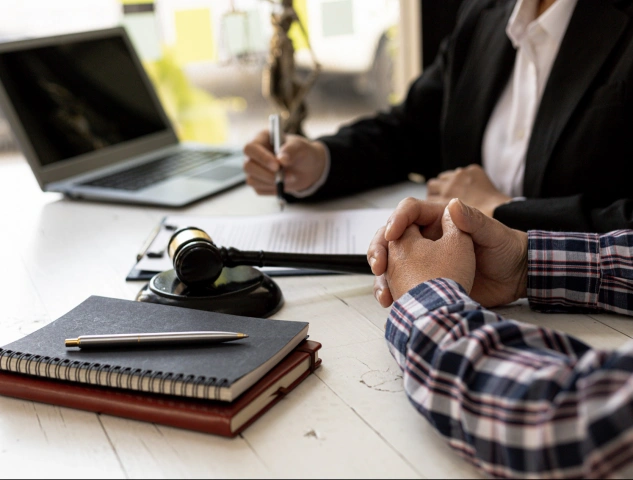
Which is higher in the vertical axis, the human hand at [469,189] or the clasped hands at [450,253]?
the clasped hands at [450,253]

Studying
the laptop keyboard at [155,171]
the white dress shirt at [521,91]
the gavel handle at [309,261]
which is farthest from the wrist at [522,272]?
the laptop keyboard at [155,171]

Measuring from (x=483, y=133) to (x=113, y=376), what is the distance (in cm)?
99

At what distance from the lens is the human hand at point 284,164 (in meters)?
1.39

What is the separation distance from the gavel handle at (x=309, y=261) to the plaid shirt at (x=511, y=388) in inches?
9.8

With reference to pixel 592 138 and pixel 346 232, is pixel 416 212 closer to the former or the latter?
pixel 346 232

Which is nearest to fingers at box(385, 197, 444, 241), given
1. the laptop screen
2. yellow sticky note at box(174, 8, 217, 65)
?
the laptop screen

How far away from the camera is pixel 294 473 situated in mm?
626

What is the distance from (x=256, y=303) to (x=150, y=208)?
643mm

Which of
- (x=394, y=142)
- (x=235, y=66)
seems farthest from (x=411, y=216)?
(x=235, y=66)

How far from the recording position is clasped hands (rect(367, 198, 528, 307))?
87 centimetres

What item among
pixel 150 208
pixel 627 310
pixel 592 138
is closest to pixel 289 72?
pixel 150 208

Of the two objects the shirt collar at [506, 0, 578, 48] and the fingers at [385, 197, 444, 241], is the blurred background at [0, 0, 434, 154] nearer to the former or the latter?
the shirt collar at [506, 0, 578, 48]

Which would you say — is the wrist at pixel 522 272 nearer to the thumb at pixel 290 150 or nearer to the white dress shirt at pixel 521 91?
the white dress shirt at pixel 521 91

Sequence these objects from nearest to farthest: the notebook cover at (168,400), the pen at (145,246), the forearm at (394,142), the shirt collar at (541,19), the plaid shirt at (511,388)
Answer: the plaid shirt at (511,388), the notebook cover at (168,400), the pen at (145,246), the shirt collar at (541,19), the forearm at (394,142)
